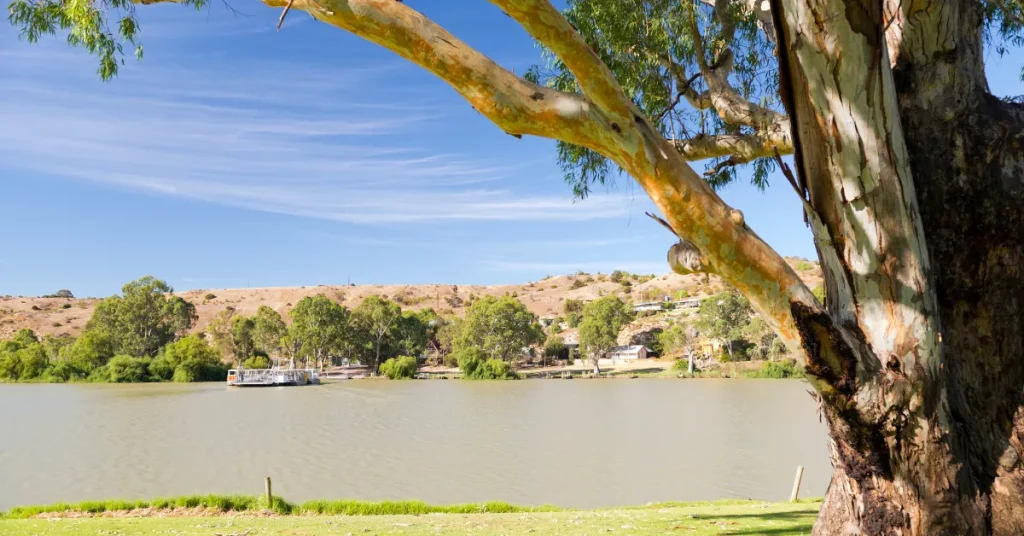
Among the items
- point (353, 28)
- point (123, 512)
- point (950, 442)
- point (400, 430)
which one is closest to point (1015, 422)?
point (950, 442)

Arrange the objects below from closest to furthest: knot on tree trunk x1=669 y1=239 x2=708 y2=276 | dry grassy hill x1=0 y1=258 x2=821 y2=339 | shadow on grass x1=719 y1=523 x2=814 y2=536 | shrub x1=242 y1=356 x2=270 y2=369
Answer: knot on tree trunk x1=669 y1=239 x2=708 y2=276, shadow on grass x1=719 y1=523 x2=814 y2=536, shrub x1=242 y1=356 x2=270 y2=369, dry grassy hill x1=0 y1=258 x2=821 y2=339

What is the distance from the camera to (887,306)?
1.78 m

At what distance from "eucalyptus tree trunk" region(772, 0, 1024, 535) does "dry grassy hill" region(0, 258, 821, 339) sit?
54322 mm

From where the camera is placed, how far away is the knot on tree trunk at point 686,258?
5.98 ft

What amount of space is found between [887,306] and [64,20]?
4.60m

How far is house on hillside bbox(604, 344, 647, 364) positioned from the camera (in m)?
48.0

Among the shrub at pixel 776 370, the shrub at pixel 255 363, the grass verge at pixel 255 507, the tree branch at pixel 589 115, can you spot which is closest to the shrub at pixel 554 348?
the shrub at pixel 776 370

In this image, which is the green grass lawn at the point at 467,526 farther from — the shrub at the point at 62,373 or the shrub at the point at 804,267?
the shrub at the point at 804,267

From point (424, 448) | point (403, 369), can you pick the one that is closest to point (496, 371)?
point (403, 369)

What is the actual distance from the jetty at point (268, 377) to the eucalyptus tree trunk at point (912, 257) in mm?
38737

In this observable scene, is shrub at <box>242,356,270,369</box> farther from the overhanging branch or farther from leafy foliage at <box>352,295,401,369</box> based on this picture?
the overhanging branch

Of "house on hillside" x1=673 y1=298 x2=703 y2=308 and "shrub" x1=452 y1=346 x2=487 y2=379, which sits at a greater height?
"house on hillside" x1=673 y1=298 x2=703 y2=308

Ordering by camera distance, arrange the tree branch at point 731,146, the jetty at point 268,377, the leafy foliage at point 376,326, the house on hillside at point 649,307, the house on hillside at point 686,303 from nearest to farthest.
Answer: the tree branch at point 731,146 < the jetty at point 268,377 < the leafy foliage at point 376,326 < the house on hillside at point 649,307 < the house on hillside at point 686,303

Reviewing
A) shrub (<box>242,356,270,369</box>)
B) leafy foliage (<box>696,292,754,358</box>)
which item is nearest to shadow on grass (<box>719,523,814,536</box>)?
leafy foliage (<box>696,292,754,358</box>)
